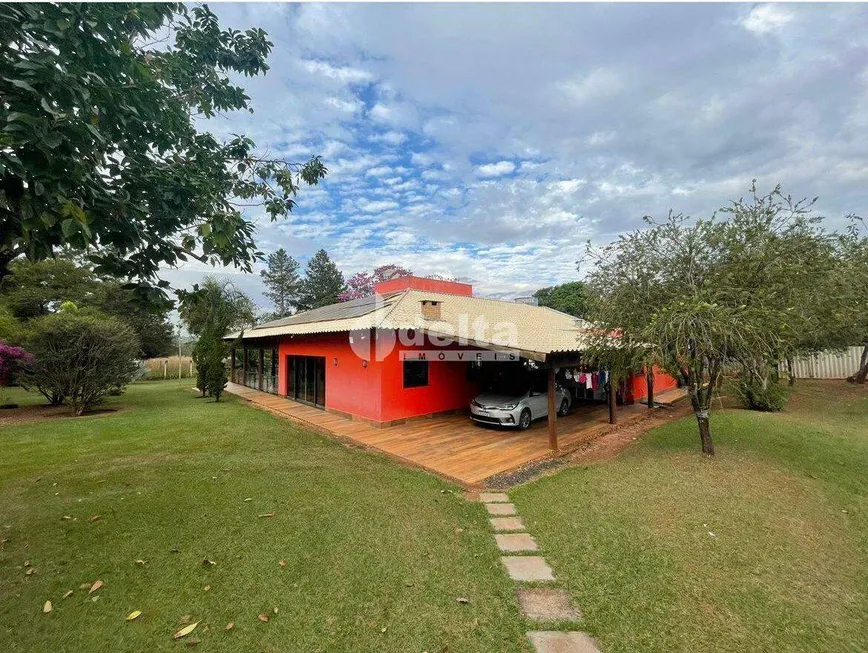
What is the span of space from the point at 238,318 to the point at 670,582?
1359 inches

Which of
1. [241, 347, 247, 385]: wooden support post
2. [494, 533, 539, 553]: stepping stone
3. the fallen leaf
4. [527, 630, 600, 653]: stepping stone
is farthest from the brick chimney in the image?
[241, 347, 247, 385]: wooden support post

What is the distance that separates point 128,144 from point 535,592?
5.75 m

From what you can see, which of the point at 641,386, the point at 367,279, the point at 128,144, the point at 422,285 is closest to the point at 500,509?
the point at 128,144

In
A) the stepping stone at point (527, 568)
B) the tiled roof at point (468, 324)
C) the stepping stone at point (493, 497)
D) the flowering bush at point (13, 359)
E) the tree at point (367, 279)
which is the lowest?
the stepping stone at point (493, 497)

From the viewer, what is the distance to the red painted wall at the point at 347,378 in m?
10.8

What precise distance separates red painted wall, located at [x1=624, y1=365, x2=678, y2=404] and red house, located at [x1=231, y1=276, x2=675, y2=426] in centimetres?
13

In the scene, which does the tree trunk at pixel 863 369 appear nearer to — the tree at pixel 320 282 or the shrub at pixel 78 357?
the shrub at pixel 78 357

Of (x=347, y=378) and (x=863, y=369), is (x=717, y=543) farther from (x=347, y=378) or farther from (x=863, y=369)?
(x=863, y=369)

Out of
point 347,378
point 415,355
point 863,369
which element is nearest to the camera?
point 415,355

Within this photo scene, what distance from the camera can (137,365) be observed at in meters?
14.3

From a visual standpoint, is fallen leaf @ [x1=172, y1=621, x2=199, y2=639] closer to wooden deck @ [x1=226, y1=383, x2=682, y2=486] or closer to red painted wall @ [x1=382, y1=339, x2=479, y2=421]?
wooden deck @ [x1=226, y1=383, x2=682, y2=486]

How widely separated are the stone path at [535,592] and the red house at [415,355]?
397 centimetres

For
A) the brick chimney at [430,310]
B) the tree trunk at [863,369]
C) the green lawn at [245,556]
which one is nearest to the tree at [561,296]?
the tree trunk at [863,369]

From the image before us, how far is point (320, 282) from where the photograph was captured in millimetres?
48094
